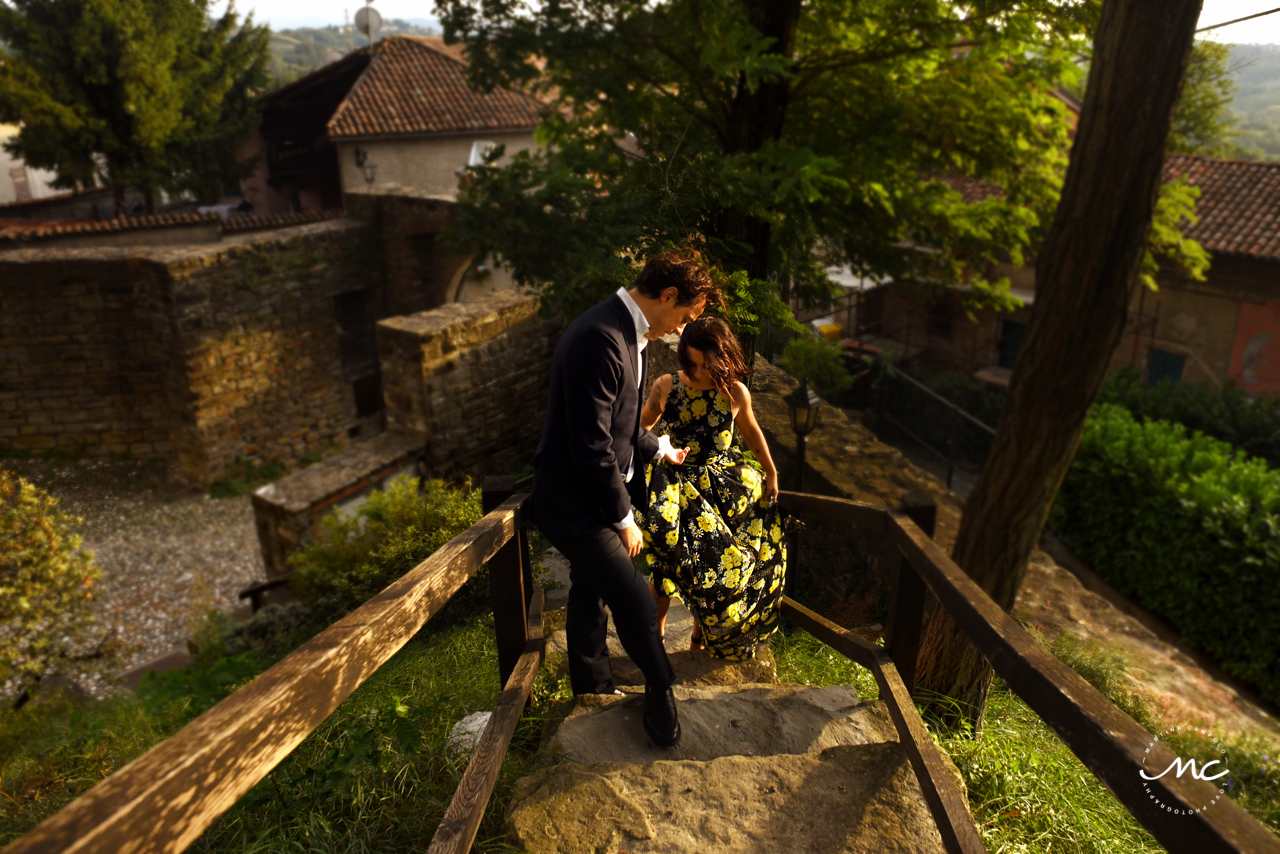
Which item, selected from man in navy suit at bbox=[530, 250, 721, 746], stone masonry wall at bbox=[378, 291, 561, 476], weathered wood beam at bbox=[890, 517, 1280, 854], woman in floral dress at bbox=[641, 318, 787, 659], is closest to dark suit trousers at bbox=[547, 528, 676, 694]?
man in navy suit at bbox=[530, 250, 721, 746]

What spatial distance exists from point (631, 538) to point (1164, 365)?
53.1ft

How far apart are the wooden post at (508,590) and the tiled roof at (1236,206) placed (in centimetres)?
1416

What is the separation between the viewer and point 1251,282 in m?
13.2

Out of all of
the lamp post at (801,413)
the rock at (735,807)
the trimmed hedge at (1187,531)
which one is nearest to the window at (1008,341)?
the trimmed hedge at (1187,531)

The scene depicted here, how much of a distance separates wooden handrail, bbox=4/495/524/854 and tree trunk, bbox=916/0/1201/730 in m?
2.36

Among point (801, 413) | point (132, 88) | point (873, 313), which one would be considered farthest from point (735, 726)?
point (132, 88)

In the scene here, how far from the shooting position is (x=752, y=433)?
2.96m

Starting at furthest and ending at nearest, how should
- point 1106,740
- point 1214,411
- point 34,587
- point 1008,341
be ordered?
point 1008,341 → point 1214,411 → point 34,587 → point 1106,740

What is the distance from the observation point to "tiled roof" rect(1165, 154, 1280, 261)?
506 inches

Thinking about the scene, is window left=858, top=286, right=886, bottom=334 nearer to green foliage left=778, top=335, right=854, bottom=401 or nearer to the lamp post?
green foliage left=778, top=335, right=854, bottom=401

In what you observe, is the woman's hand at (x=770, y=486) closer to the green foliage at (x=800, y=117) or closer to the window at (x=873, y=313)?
the green foliage at (x=800, y=117)

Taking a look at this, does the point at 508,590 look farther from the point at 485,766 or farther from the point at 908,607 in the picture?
the point at 908,607

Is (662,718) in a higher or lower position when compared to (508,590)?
lower

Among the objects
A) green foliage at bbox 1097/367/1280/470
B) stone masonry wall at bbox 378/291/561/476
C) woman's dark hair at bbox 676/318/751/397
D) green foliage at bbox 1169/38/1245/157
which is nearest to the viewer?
woman's dark hair at bbox 676/318/751/397
